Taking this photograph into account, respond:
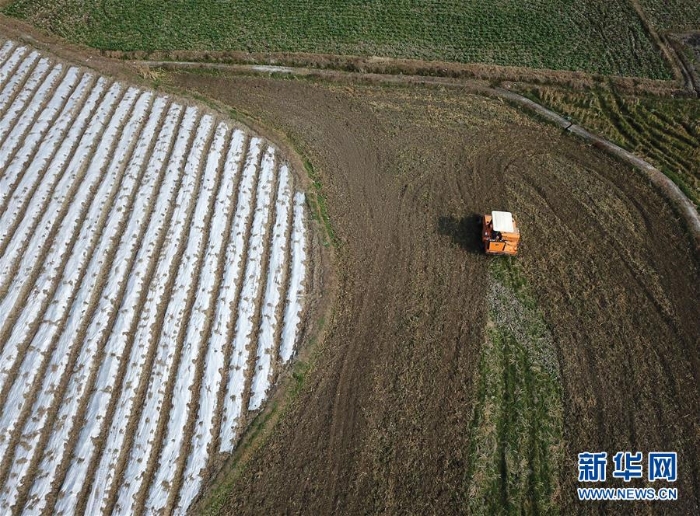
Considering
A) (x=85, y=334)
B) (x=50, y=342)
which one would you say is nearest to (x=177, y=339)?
(x=85, y=334)

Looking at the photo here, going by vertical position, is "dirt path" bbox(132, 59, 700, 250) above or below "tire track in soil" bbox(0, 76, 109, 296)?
above

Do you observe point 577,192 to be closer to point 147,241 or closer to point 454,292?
point 454,292

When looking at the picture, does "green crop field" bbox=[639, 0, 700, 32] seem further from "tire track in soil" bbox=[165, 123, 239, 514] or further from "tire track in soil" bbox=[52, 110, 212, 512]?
"tire track in soil" bbox=[52, 110, 212, 512]

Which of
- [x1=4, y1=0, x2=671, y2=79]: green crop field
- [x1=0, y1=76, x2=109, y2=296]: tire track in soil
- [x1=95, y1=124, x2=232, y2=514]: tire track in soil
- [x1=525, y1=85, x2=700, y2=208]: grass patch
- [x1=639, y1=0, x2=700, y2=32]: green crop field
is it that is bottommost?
[x1=95, y1=124, x2=232, y2=514]: tire track in soil

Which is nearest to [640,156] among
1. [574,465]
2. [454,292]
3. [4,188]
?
[454,292]

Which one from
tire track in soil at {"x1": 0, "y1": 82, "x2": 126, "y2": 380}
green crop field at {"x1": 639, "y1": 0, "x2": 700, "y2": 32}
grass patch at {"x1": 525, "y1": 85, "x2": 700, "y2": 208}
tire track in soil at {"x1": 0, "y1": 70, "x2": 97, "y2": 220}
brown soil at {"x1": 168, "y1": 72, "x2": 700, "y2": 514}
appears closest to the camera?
brown soil at {"x1": 168, "y1": 72, "x2": 700, "y2": 514}

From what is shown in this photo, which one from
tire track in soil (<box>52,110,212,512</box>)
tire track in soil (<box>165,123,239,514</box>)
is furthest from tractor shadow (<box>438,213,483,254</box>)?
tire track in soil (<box>52,110,212,512</box>)
